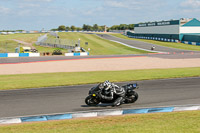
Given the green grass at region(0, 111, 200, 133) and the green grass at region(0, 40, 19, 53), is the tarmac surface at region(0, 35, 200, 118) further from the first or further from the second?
the green grass at region(0, 40, 19, 53)

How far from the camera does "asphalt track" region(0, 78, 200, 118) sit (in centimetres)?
1312

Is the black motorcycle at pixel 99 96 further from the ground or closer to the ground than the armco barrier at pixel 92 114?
Answer: further from the ground

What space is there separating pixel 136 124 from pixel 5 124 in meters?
5.73

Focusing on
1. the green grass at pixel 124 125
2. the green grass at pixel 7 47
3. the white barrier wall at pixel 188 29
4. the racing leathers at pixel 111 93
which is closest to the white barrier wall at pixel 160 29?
the white barrier wall at pixel 188 29

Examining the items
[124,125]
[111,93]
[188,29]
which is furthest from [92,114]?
[188,29]

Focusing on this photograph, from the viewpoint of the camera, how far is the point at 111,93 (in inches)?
511

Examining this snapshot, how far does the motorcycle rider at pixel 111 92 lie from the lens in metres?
12.9

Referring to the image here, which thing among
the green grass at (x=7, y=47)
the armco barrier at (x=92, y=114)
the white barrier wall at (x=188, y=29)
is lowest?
the armco barrier at (x=92, y=114)

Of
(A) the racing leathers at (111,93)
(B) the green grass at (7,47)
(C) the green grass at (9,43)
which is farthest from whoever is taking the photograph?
(C) the green grass at (9,43)

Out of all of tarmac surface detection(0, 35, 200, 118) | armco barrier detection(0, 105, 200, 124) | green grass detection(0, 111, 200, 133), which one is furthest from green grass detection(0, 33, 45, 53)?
green grass detection(0, 111, 200, 133)

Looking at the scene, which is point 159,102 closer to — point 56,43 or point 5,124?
point 5,124

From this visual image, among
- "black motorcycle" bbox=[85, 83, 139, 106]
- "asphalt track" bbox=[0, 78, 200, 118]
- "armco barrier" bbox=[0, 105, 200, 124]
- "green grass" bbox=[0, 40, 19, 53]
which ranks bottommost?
"asphalt track" bbox=[0, 78, 200, 118]

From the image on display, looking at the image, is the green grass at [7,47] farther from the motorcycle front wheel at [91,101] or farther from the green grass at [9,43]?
the motorcycle front wheel at [91,101]

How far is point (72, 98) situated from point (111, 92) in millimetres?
3391
